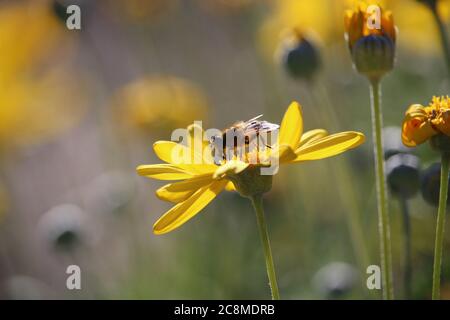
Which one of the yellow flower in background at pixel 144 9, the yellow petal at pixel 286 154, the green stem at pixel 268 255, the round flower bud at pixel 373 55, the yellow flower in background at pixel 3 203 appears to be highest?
the yellow flower in background at pixel 144 9

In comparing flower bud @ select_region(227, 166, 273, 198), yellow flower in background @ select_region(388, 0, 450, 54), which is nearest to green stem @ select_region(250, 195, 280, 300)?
flower bud @ select_region(227, 166, 273, 198)

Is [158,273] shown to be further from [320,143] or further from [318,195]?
[320,143]

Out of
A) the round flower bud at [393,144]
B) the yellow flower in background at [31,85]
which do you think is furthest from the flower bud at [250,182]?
the yellow flower in background at [31,85]

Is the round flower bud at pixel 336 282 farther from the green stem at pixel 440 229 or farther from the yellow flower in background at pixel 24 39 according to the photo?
the yellow flower in background at pixel 24 39

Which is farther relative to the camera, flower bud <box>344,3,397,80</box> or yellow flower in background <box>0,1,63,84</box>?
yellow flower in background <box>0,1,63,84</box>

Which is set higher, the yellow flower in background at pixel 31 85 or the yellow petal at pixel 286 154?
the yellow flower in background at pixel 31 85

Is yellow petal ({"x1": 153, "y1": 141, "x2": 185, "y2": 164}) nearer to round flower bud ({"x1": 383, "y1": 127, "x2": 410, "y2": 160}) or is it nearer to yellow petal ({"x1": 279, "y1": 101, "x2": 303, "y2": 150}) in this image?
yellow petal ({"x1": 279, "y1": 101, "x2": 303, "y2": 150})

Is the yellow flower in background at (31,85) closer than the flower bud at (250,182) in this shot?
No
